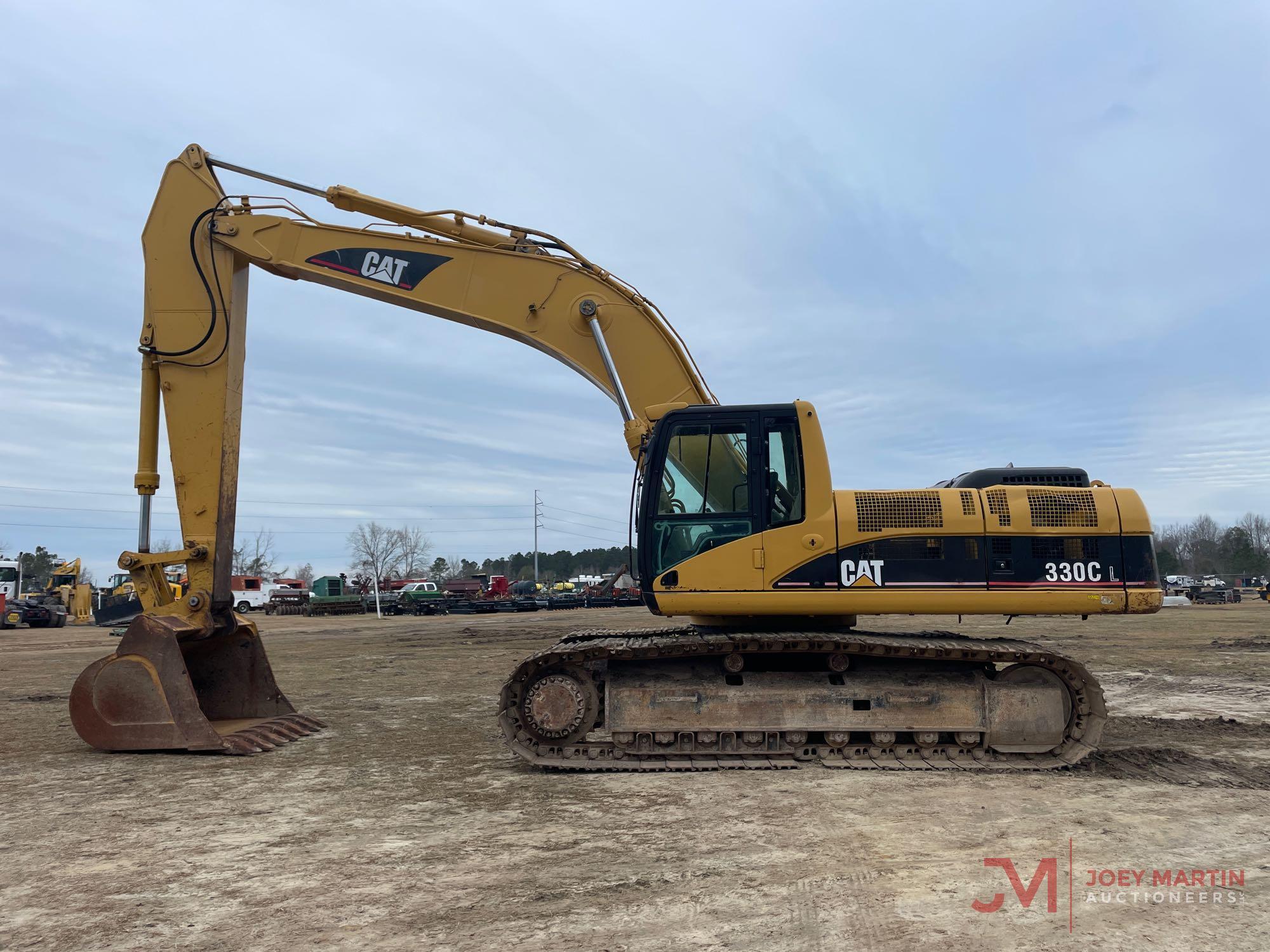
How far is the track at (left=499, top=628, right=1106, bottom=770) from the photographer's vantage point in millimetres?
7082

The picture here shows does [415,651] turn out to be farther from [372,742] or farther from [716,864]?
[716,864]

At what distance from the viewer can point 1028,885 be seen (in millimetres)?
4371

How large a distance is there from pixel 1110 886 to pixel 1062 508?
12.5ft

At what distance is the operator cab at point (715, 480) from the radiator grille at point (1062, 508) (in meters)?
2.06

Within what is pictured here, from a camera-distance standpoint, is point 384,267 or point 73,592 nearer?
point 384,267

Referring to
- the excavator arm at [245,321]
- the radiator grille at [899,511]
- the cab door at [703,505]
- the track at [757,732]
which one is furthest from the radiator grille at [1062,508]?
the excavator arm at [245,321]

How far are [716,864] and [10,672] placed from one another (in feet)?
58.6

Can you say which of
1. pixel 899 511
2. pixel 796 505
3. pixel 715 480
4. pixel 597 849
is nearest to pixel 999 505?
pixel 899 511

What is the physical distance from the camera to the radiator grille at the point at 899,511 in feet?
24.2

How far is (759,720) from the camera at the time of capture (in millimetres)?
7273

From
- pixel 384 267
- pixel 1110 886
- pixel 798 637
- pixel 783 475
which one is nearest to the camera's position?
pixel 1110 886

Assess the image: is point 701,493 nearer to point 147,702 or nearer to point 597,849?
point 597,849

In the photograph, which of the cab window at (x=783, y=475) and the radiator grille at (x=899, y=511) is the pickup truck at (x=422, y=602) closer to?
the cab window at (x=783, y=475)

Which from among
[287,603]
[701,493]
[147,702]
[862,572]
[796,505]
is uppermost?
[701,493]
